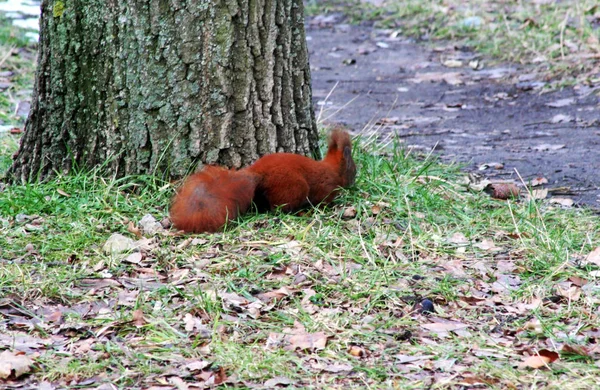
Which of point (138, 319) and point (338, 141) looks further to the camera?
point (338, 141)

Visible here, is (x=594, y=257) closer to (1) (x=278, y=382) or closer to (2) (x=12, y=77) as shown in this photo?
(1) (x=278, y=382)

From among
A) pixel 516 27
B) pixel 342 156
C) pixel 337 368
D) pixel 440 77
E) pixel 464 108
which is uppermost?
pixel 516 27

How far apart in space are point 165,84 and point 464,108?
3754mm

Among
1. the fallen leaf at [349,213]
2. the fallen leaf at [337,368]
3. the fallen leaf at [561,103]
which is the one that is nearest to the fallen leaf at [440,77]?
the fallen leaf at [561,103]

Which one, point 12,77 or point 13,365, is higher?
point 12,77

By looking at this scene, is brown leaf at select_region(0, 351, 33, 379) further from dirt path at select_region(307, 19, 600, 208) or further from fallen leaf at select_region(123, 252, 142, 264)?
dirt path at select_region(307, 19, 600, 208)

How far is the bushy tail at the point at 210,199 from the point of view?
12.8 feet

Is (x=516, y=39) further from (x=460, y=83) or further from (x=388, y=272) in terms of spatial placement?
(x=388, y=272)

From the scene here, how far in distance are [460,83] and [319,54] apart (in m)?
1.86

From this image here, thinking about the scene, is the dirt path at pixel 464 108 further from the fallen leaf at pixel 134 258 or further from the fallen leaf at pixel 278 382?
the fallen leaf at pixel 278 382

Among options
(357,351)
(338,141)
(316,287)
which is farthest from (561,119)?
(357,351)

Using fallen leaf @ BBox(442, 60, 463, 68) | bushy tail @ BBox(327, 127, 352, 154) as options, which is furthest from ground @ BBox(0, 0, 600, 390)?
fallen leaf @ BBox(442, 60, 463, 68)

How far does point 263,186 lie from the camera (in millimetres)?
4102

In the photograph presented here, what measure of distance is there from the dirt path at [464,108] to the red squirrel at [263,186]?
1.42 m
